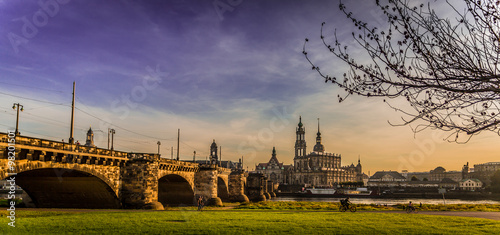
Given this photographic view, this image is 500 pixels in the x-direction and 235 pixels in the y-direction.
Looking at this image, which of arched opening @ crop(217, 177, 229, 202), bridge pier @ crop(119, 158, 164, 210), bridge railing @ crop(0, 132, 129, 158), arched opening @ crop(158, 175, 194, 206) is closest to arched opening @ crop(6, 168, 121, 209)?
bridge pier @ crop(119, 158, 164, 210)

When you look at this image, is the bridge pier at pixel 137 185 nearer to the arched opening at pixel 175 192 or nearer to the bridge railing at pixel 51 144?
the bridge railing at pixel 51 144

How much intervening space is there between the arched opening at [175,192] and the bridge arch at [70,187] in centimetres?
1793

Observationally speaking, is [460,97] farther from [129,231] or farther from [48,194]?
[48,194]

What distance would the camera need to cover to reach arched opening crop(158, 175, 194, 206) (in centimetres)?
5681

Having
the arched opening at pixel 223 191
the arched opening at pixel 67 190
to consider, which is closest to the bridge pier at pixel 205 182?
the arched opening at pixel 223 191

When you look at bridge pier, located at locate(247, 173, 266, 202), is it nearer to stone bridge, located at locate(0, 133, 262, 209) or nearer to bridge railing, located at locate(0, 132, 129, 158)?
stone bridge, located at locate(0, 133, 262, 209)

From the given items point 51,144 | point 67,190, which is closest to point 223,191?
A: point 67,190

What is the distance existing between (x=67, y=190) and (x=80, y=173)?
5.34m

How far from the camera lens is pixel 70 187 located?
3603 cm

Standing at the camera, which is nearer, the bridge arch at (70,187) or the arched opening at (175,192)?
the bridge arch at (70,187)

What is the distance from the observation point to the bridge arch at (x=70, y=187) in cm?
3244

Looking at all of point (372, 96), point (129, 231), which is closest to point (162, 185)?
point (129, 231)

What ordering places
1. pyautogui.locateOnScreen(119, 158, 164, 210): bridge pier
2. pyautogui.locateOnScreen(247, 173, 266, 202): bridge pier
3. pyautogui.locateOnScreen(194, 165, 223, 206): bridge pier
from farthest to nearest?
pyautogui.locateOnScreen(247, 173, 266, 202): bridge pier, pyautogui.locateOnScreen(194, 165, 223, 206): bridge pier, pyautogui.locateOnScreen(119, 158, 164, 210): bridge pier

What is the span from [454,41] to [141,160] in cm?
3286
